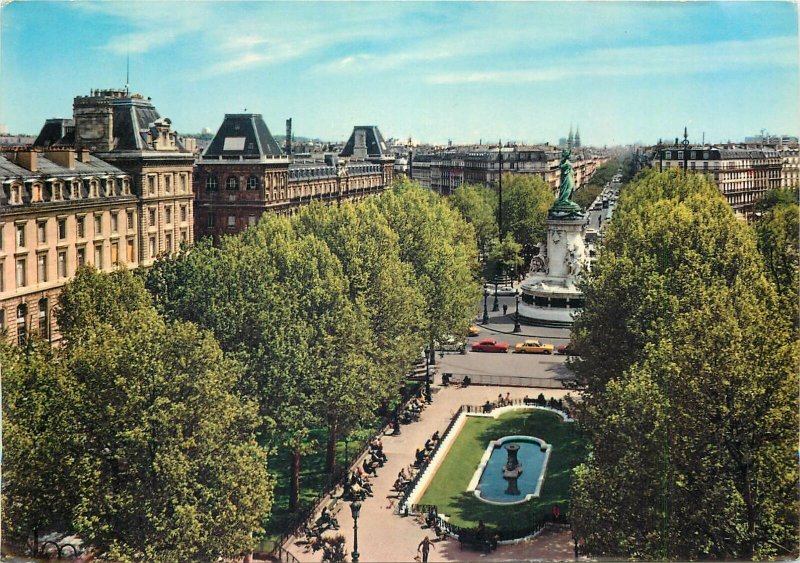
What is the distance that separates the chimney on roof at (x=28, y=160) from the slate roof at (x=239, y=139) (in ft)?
136

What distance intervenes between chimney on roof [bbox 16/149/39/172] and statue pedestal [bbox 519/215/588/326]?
44374 millimetres

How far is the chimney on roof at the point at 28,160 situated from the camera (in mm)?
56312

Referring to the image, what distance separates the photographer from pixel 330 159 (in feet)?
420

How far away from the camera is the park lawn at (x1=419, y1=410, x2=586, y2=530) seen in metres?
40.0

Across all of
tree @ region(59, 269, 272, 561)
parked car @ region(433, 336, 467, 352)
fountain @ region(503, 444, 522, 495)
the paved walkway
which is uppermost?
Answer: tree @ region(59, 269, 272, 561)

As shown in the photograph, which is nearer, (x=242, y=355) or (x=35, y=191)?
(x=242, y=355)

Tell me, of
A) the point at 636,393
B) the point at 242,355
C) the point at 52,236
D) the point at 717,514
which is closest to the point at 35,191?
the point at 52,236

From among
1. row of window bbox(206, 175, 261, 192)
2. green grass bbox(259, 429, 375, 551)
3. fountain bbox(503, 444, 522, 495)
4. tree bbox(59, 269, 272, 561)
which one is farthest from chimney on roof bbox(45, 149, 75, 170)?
row of window bbox(206, 175, 261, 192)

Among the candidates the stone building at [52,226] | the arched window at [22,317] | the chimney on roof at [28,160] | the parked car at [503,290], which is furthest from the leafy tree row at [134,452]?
the parked car at [503,290]

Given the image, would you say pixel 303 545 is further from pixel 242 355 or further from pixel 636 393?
pixel 636 393

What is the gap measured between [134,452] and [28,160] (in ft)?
110

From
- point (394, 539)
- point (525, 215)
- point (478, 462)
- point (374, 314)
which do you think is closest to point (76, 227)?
point (374, 314)

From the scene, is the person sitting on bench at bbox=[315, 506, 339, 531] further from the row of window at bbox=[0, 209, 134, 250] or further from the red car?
the red car

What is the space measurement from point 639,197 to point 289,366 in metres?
48.0
